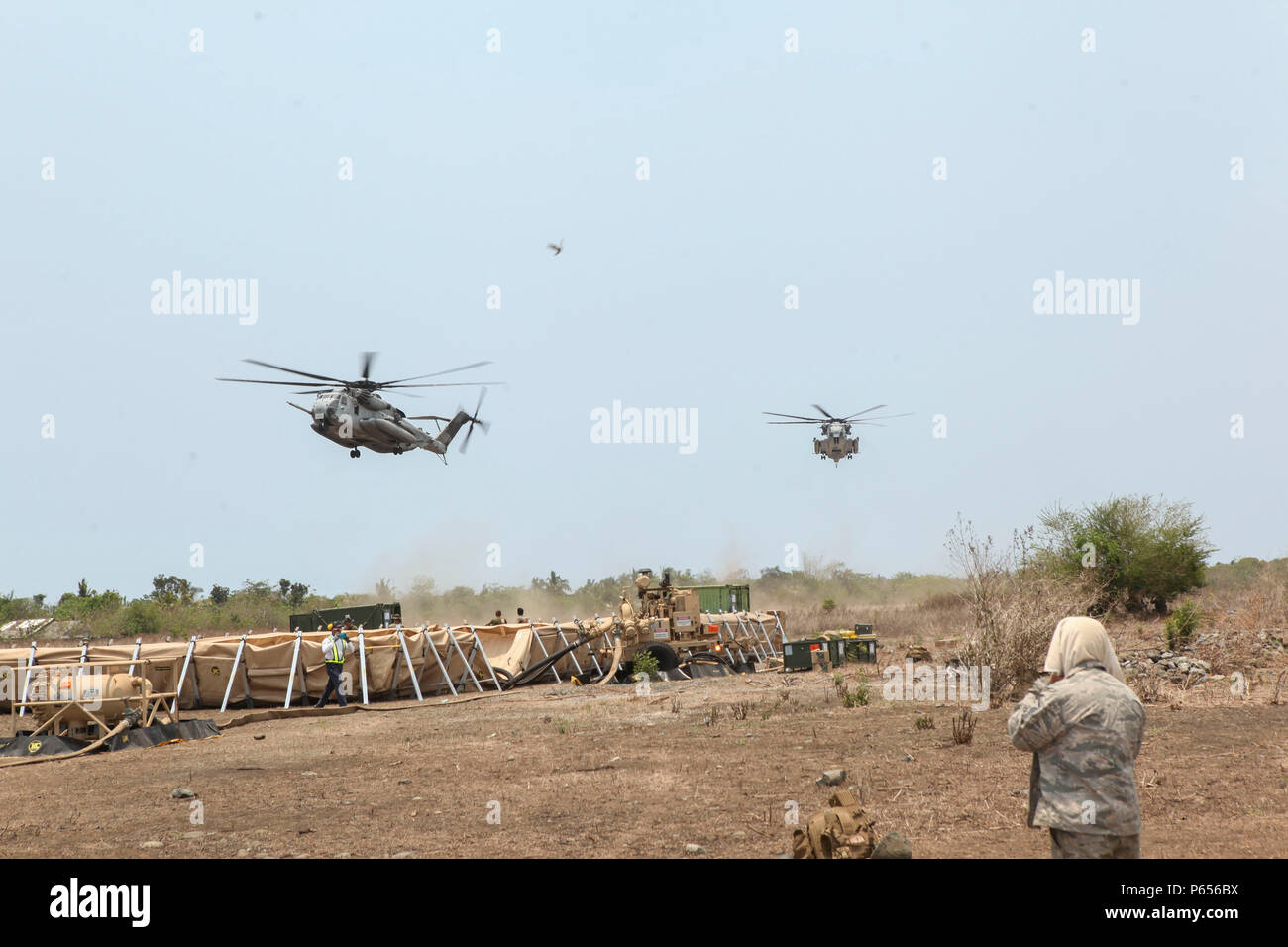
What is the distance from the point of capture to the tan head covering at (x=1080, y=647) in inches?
201

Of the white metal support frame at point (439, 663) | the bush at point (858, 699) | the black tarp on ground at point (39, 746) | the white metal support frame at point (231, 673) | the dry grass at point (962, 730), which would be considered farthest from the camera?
the white metal support frame at point (439, 663)

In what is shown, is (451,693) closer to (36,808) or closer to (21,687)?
(21,687)

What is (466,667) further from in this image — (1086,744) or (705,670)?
(1086,744)

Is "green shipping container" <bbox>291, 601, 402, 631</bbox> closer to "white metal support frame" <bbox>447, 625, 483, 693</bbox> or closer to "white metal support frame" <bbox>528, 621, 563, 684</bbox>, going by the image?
"white metal support frame" <bbox>528, 621, 563, 684</bbox>

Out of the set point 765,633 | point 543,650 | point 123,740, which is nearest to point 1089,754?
point 123,740

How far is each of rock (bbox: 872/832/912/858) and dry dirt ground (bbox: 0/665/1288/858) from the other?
1.15 metres

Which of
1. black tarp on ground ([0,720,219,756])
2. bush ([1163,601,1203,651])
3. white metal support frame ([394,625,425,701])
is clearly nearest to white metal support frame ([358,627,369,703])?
white metal support frame ([394,625,425,701])

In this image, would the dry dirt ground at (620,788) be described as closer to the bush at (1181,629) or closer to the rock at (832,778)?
the rock at (832,778)

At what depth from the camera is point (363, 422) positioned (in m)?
27.4

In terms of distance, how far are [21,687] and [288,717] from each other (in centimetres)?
500

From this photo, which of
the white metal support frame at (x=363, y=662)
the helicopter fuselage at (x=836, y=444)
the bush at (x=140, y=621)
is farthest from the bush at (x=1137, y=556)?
the bush at (x=140, y=621)

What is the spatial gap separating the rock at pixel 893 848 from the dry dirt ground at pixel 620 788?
3.78ft

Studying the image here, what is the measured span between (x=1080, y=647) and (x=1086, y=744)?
470 mm
